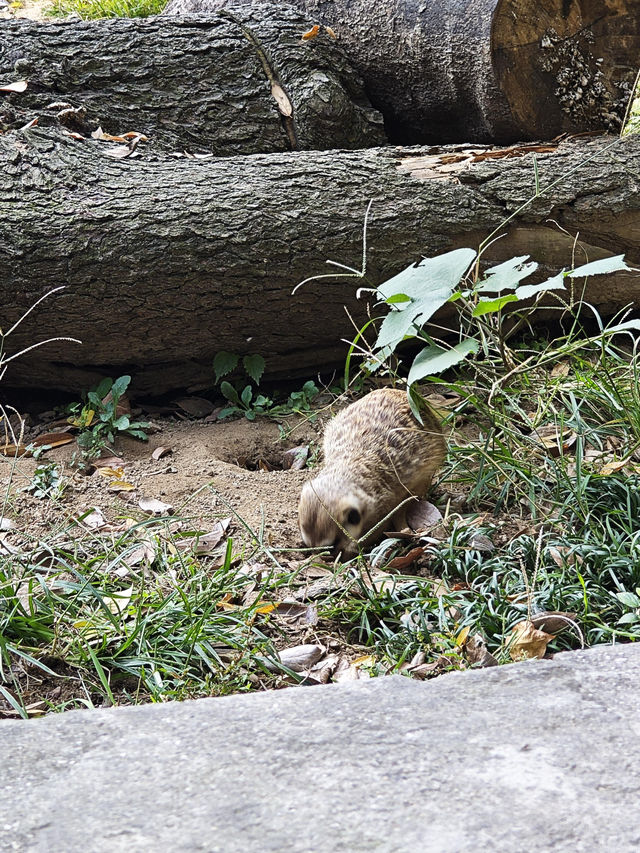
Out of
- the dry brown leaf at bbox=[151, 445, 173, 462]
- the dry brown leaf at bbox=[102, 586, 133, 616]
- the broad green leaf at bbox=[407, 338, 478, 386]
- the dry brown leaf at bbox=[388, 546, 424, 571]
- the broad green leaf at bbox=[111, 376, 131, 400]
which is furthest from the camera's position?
the broad green leaf at bbox=[111, 376, 131, 400]

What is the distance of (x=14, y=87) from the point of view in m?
4.89

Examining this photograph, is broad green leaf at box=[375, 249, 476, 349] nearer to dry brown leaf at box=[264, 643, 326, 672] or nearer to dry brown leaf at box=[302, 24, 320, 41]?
dry brown leaf at box=[264, 643, 326, 672]

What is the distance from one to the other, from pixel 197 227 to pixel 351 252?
82 cm

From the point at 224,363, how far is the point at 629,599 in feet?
8.96

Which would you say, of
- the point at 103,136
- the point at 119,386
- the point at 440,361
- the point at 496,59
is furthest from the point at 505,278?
the point at 103,136

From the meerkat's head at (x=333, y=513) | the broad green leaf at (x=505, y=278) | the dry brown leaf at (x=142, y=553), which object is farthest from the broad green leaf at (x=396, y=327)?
the dry brown leaf at (x=142, y=553)

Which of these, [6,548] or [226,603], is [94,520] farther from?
[226,603]

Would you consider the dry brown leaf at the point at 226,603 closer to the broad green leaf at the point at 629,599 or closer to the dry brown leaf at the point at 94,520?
the dry brown leaf at the point at 94,520

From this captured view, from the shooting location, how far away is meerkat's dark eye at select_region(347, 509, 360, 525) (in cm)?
362

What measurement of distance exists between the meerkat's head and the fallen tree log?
51.1 inches

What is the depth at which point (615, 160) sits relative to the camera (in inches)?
185

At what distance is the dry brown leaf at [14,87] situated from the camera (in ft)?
16.0

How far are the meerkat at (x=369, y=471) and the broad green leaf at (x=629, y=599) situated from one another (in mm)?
1055

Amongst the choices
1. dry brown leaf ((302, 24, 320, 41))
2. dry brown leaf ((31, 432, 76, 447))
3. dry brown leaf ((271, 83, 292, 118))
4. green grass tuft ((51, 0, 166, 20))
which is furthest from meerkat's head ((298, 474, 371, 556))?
green grass tuft ((51, 0, 166, 20))
